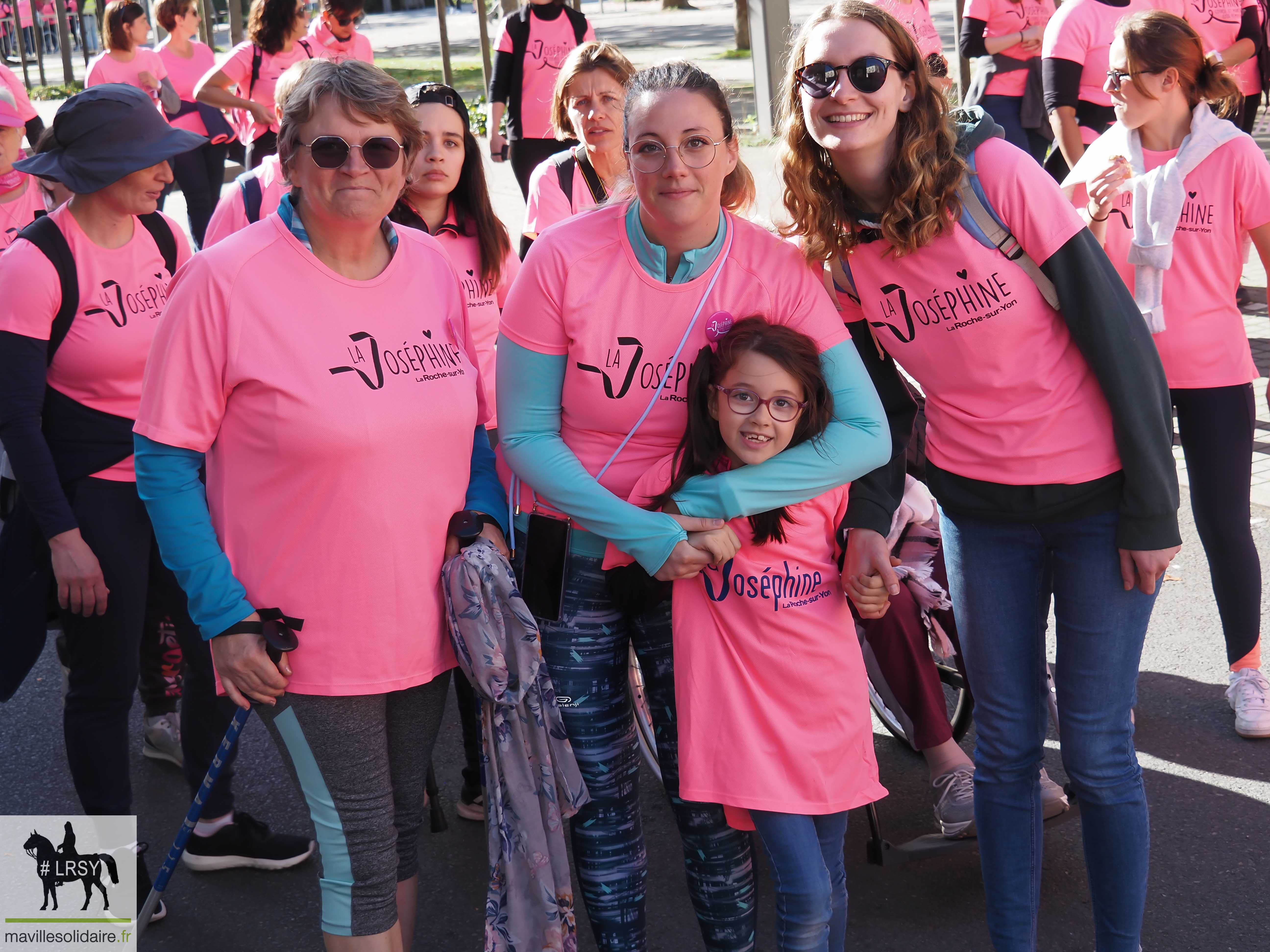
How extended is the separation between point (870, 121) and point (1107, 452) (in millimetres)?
818

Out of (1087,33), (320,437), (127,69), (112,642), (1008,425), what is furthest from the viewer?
(127,69)

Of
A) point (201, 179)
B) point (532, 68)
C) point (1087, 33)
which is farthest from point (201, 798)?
point (201, 179)

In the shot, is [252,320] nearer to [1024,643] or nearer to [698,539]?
[698,539]

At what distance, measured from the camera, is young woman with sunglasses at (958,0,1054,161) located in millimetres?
7801

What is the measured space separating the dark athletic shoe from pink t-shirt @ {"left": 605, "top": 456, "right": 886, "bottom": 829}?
157cm

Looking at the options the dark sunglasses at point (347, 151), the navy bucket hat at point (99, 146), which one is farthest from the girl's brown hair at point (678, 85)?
the navy bucket hat at point (99, 146)

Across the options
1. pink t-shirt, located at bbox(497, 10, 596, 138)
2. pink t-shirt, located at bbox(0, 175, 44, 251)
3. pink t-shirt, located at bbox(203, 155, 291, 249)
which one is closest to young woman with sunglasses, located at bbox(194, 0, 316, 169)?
pink t-shirt, located at bbox(497, 10, 596, 138)

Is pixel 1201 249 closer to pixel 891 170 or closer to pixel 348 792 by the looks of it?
pixel 891 170

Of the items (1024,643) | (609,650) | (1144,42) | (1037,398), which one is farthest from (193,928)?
(1144,42)

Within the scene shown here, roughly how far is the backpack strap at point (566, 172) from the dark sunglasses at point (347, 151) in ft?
6.78

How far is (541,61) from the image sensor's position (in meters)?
7.84

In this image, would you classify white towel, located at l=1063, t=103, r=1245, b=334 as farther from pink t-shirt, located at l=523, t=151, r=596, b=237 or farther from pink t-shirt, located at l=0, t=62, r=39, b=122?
pink t-shirt, located at l=0, t=62, r=39, b=122

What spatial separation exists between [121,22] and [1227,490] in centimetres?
889

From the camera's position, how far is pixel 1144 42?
3787 mm
